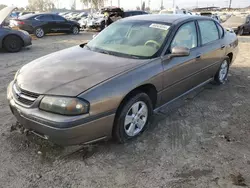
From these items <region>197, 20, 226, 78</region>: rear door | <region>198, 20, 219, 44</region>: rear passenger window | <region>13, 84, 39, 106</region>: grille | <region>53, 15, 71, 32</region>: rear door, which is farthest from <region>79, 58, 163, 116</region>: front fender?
<region>53, 15, 71, 32</region>: rear door

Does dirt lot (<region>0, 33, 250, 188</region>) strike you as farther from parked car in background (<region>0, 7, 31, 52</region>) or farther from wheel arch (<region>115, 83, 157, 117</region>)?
parked car in background (<region>0, 7, 31, 52</region>)

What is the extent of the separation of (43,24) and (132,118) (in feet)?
43.1

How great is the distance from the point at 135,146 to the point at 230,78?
392 centimetres

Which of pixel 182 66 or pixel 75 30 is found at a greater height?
pixel 182 66

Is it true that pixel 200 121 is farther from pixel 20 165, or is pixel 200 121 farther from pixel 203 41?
pixel 20 165

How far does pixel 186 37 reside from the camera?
3.97 metres

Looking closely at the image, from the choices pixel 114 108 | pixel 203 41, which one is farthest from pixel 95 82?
pixel 203 41

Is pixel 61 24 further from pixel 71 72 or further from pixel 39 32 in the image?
pixel 71 72

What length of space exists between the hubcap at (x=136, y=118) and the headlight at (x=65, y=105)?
709 millimetres

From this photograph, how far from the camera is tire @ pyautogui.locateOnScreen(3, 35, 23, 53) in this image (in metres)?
9.11

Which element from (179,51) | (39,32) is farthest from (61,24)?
(179,51)

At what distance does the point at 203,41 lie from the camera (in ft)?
14.2

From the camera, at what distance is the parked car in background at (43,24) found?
13977 mm

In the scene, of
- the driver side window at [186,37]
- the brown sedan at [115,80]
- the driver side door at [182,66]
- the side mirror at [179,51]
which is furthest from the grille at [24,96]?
the driver side window at [186,37]
